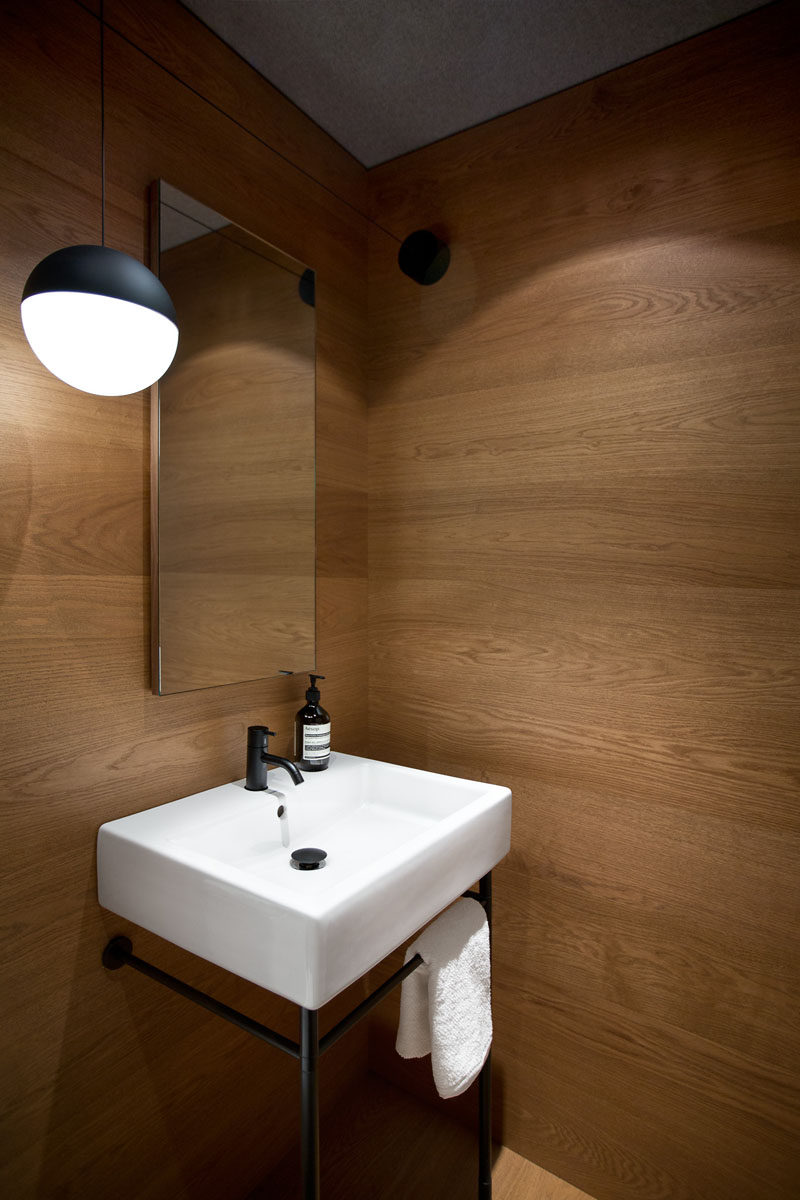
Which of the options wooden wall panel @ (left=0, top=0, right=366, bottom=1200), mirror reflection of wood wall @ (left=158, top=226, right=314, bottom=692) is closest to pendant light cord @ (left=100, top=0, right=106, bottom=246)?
wooden wall panel @ (left=0, top=0, right=366, bottom=1200)

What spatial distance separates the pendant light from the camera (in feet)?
3.01

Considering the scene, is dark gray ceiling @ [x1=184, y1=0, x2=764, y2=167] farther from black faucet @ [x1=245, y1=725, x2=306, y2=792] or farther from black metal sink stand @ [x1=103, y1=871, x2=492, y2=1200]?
black metal sink stand @ [x1=103, y1=871, x2=492, y2=1200]

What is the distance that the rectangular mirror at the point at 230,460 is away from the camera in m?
1.32

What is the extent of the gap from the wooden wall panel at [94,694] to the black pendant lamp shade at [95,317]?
0.16m

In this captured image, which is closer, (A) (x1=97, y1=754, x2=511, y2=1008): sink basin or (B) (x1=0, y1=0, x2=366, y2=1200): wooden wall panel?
(A) (x1=97, y1=754, x2=511, y2=1008): sink basin

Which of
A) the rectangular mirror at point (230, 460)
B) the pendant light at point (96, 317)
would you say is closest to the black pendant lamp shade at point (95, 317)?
the pendant light at point (96, 317)

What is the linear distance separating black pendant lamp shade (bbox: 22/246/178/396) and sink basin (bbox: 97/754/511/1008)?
78 centimetres

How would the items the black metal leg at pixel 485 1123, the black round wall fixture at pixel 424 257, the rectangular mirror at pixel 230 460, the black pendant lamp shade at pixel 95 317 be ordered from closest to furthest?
the black pendant lamp shade at pixel 95 317 < the rectangular mirror at pixel 230 460 < the black metal leg at pixel 485 1123 < the black round wall fixture at pixel 424 257

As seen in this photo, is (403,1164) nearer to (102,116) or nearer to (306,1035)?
(306,1035)

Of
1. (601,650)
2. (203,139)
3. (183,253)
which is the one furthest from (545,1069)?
A: (203,139)

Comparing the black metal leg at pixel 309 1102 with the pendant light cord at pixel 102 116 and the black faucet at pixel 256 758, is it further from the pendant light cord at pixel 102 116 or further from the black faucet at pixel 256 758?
the pendant light cord at pixel 102 116

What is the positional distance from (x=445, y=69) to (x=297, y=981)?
1.88m

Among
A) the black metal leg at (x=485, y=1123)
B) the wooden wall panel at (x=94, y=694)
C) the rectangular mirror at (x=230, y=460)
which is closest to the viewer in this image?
the wooden wall panel at (x=94, y=694)

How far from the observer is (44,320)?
37.2 inches
